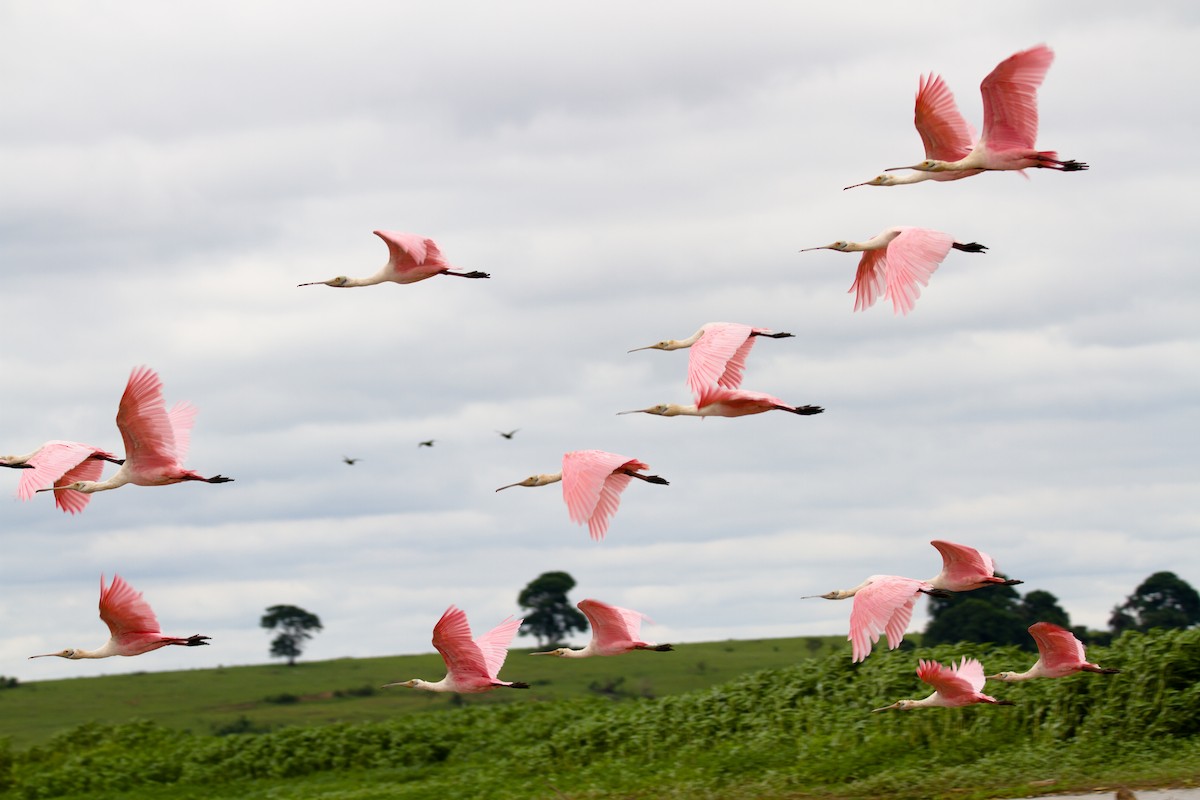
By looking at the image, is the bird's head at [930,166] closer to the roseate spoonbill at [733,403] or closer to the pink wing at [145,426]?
the roseate spoonbill at [733,403]

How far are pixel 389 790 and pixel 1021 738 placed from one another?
750 centimetres

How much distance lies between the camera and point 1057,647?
16047 mm

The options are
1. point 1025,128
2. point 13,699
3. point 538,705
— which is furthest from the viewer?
point 13,699

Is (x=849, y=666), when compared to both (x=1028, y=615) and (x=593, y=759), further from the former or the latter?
(x=1028, y=615)

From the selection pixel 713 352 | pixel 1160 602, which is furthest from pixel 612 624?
pixel 1160 602

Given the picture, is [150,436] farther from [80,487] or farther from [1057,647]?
[1057,647]

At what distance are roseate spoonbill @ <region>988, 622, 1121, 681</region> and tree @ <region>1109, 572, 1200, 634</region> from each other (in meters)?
34.8

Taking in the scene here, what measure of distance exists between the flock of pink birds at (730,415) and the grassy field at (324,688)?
94.0 feet

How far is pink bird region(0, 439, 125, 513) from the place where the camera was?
53.3 feet

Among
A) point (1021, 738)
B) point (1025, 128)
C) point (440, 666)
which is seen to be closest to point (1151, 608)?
point (440, 666)

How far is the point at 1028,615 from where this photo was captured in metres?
49.4

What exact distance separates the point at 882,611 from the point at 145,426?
Answer: 6718 millimetres

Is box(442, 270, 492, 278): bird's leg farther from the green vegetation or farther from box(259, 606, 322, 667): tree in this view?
box(259, 606, 322, 667): tree

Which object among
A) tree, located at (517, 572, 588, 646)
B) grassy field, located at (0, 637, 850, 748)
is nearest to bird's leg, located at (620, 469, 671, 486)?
grassy field, located at (0, 637, 850, 748)
